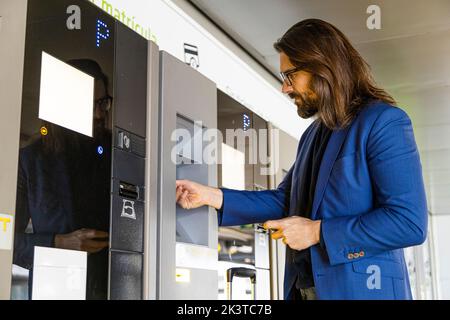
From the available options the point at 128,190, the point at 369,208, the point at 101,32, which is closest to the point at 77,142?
the point at 128,190

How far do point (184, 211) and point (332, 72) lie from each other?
26.7 inches

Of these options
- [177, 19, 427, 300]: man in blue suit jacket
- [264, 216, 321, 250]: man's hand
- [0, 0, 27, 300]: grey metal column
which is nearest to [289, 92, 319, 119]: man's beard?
[177, 19, 427, 300]: man in blue suit jacket

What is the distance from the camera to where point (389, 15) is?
356 centimetres

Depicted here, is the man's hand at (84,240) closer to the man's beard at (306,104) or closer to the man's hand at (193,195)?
the man's hand at (193,195)

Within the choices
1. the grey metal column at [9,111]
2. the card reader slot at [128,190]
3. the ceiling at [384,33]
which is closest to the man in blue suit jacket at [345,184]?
the card reader slot at [128,190]

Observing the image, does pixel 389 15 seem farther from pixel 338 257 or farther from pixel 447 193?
pixel 447 193

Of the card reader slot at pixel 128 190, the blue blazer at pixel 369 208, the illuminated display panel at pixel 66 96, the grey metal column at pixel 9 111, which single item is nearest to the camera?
the grey metal column at pixel 9 111

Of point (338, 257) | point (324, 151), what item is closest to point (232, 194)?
point (324, 151)

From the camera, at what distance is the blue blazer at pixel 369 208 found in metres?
1.72

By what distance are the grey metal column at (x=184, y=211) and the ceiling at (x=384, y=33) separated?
127 centimetres

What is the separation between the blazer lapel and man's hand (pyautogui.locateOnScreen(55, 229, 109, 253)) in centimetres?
59

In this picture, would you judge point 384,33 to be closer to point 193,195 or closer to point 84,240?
point 193,195

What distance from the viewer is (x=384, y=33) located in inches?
151

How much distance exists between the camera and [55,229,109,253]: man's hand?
162cm
